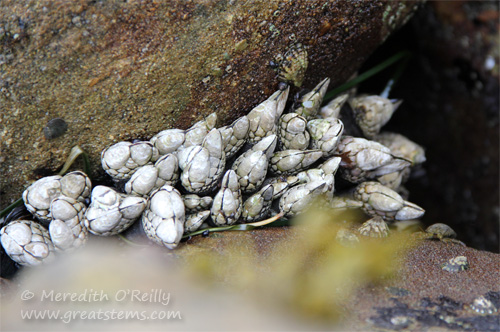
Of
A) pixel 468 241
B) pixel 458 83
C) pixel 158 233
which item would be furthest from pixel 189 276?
pixel 458 83

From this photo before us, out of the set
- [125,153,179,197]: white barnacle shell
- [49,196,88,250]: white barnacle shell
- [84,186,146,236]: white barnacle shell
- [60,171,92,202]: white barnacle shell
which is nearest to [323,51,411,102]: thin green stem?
[125,153,179,197]: white barnacle shell

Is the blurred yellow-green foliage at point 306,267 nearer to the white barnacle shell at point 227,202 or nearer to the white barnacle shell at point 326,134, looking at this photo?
the white barnacle shell at point 227,202

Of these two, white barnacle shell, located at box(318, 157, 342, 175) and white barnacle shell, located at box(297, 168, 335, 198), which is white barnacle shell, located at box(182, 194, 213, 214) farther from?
white barnacle shell, located at box(318, 157, 342, 175)

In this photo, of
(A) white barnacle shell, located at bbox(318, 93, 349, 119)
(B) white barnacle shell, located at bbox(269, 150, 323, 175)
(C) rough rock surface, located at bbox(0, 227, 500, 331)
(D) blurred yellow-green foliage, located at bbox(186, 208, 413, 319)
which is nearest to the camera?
(C) rough rock surface, located at bbox(0, 227, 500, 331)

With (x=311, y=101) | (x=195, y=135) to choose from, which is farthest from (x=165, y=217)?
(x=311, y=101)

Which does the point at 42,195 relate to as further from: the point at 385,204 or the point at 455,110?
the point at 455,110

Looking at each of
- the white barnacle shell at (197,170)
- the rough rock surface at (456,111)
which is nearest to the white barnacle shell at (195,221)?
the white barnacle shell at (197,170)
